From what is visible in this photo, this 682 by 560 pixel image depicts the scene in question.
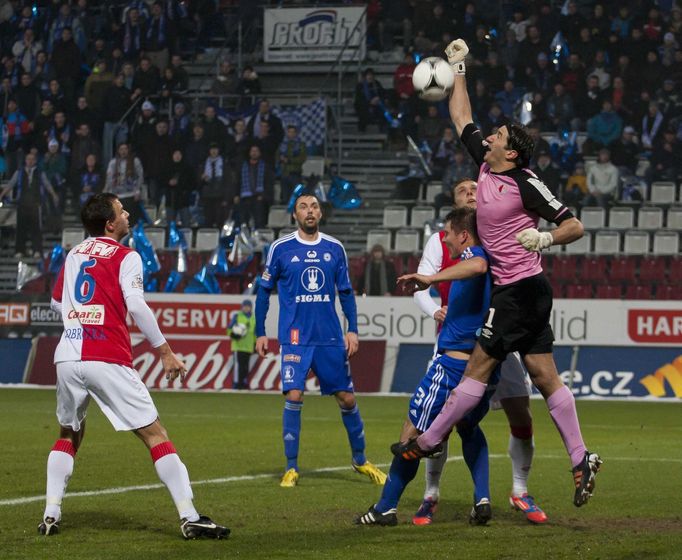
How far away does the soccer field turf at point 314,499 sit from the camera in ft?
22.7

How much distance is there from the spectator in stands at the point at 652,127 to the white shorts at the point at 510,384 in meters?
17.5

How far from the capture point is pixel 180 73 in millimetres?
29141

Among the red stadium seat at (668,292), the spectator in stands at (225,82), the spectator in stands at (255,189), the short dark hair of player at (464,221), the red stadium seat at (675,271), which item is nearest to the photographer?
the short dark hair of player at (464,221)

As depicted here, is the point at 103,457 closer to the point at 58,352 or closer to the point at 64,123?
the point at 58,352

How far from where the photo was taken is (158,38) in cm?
2988

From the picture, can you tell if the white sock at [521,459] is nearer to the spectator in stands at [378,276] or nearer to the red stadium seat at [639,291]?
the spectator in stands at [378,276]

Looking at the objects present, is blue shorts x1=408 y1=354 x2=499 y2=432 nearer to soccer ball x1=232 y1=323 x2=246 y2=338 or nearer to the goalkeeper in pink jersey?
the goalkeeper in pink jersey

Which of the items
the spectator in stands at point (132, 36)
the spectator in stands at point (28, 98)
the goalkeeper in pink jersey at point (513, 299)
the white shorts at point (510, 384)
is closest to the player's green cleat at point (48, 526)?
the goalkeeper in pink jersey at point (513, 299)

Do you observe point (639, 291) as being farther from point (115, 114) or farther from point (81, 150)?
point (115, 114)

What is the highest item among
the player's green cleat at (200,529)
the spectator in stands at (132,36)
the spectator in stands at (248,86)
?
the spectator in stands at (132,36)

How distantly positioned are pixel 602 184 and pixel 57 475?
18.3m

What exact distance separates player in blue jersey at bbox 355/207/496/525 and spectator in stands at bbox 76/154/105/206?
19.7m

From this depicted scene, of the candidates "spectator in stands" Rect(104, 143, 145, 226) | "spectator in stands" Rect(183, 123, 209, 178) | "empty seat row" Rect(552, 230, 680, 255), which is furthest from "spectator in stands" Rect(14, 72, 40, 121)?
"empty seat row" Rect(552, 230, 680, 255)

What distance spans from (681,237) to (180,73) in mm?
11847
